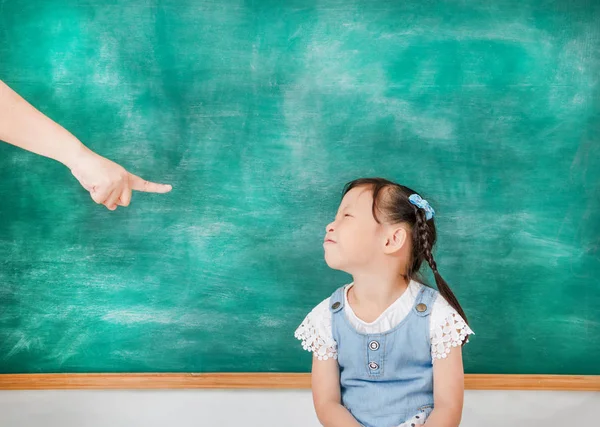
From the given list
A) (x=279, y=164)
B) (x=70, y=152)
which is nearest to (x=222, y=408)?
(x=279, y=164)

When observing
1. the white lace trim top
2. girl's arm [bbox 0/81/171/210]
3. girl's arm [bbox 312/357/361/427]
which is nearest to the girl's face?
the white lace trim top

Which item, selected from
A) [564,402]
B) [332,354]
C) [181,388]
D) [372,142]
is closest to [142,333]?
[181,388]

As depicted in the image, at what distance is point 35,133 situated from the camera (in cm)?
213

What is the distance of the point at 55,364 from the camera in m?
2.45

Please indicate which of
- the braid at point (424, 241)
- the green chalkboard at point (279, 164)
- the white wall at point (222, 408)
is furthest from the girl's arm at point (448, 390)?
the green chalkboard at point (279, 164)

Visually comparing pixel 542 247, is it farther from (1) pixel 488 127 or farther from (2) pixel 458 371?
(2) pixel 458 371

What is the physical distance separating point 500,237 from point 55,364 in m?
1.48

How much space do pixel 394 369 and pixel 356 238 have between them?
335 millimetres

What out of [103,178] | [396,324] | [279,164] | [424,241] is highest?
[279,164]

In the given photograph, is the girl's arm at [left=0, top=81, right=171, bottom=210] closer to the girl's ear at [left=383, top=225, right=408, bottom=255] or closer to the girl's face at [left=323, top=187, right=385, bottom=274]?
the girl's face at [left=323, top=187, right=385, bottom=274]

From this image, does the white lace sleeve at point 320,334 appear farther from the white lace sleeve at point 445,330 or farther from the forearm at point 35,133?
the forearm at point 35,133

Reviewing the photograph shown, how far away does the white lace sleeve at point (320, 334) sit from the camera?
75.4 inches

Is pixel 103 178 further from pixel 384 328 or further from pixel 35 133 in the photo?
pixel 384 328

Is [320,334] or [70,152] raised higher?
[70,152]
